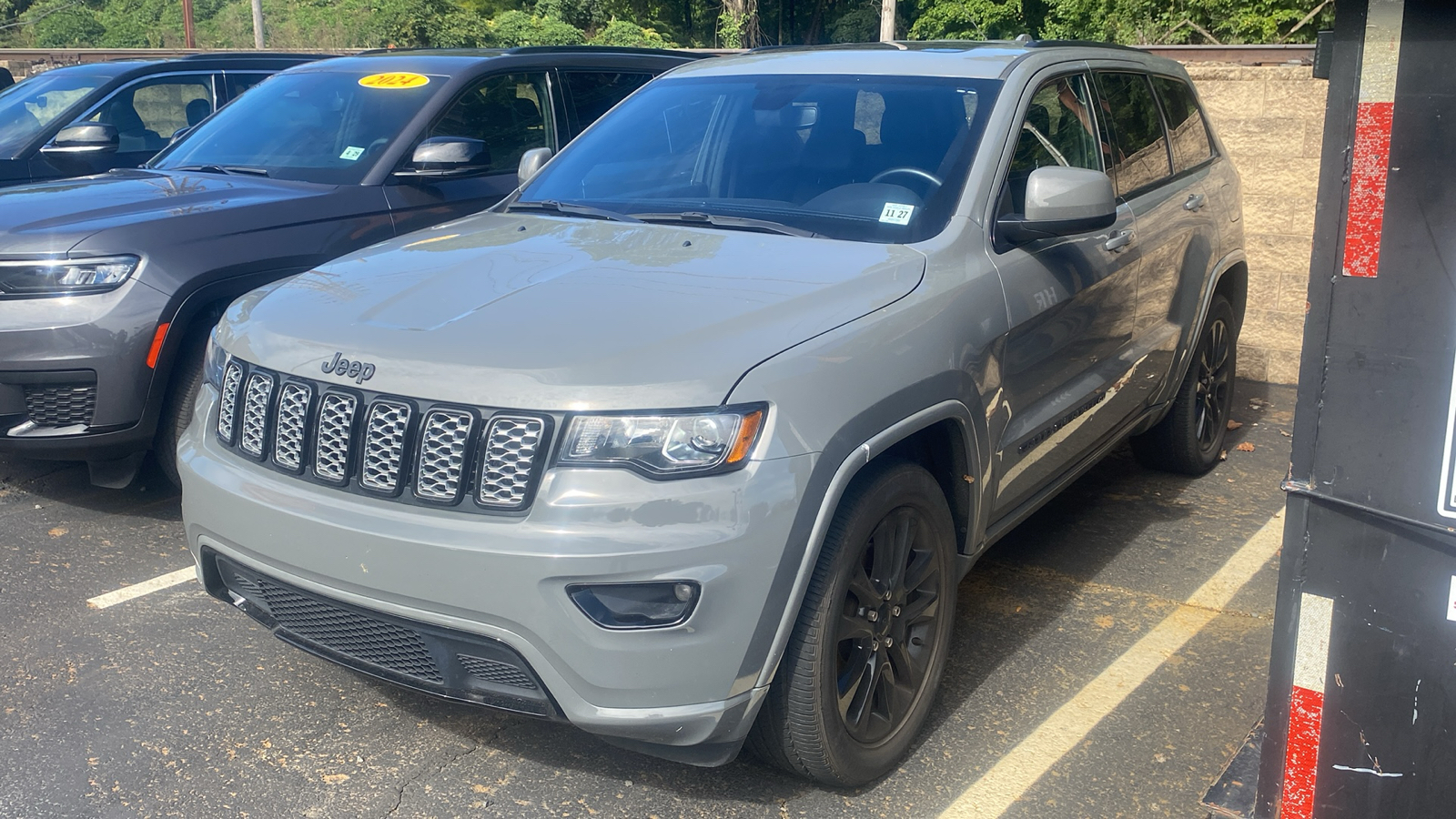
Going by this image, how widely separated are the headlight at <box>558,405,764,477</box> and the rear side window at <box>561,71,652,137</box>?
13.2 ft

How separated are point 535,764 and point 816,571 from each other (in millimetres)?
959

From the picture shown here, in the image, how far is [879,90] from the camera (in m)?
3.93

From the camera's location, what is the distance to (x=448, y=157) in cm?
513

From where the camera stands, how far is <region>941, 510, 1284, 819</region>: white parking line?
3.01m

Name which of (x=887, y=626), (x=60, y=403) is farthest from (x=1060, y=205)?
(x=60, y=403)

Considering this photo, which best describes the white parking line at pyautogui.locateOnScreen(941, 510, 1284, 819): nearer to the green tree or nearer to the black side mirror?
the black side mirror

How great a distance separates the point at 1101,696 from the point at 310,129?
13.9 feet

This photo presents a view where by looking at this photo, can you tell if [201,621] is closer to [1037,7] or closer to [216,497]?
[216,497]

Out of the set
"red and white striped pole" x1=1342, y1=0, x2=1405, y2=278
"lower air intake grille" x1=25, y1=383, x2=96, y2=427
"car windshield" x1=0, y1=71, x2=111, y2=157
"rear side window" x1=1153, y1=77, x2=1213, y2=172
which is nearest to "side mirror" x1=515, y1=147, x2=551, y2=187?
"lower air intake grille" x1=25, y1=383, x2=96, y2=427

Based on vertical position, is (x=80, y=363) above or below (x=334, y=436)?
below

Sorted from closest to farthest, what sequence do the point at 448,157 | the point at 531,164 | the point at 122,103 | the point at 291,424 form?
the point at 291,424, the point at 531,164, the point at 448,157, the point at 122,103

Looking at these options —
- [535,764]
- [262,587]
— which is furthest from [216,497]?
[535,764]

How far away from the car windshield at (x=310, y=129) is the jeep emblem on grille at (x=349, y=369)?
268 centimetres

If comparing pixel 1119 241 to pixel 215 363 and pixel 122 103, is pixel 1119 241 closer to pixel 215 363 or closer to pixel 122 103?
pixel 215 363
